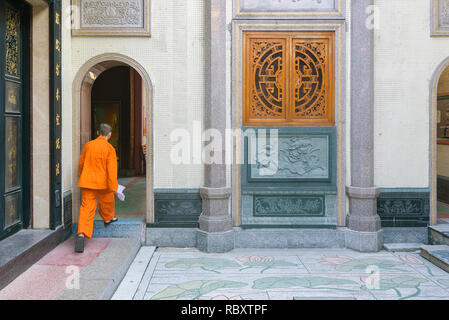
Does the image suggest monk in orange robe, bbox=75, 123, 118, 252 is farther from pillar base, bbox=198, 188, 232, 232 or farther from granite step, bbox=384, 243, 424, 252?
granite step, bbox=384, 243, 424, 252

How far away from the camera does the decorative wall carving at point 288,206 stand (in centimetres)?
615

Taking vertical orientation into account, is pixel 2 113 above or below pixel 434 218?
above

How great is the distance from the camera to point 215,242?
5.91 meters

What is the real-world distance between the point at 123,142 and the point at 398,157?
8.14 metres

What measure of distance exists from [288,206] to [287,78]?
1.99 metres

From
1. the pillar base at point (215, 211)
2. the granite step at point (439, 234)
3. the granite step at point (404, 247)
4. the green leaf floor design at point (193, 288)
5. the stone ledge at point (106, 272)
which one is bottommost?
the green leaf floor design at point (193, 288)

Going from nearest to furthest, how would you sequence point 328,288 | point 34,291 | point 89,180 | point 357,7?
point 34,291 → point 328,288 → point 89,180 → point 357,7

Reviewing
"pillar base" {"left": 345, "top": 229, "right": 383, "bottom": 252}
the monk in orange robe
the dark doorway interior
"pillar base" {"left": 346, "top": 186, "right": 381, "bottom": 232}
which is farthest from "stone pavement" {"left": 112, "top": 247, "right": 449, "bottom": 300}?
the dark doorway interior

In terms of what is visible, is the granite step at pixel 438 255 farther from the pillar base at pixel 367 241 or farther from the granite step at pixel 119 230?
the granite step at pixel 119 230

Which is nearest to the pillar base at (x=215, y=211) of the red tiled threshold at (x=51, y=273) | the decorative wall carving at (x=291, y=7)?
the red tiled threshold at (x=51, y=273)

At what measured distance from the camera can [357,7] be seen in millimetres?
5945

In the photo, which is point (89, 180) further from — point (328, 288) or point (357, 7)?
point (357, 7)

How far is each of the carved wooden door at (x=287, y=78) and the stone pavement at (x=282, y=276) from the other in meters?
2.05

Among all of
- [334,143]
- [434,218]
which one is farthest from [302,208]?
[434,218]
